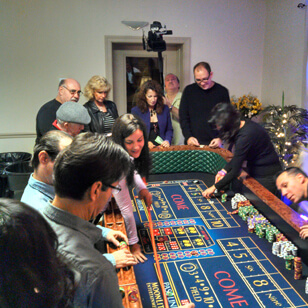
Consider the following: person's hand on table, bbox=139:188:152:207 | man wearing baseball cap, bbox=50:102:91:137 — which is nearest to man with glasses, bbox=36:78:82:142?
man wearing baseball cap, bbox=50:102:91:137

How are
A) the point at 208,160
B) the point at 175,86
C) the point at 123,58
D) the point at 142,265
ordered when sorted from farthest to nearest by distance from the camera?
the point at 123,58 < the point at 175,86 < the point at 208,160 < the point at 142,265

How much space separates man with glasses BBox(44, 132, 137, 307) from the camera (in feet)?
2.89

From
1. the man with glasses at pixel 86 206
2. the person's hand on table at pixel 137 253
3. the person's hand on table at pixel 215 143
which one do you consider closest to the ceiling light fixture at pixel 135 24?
the person's hand on table at pixel 215 143

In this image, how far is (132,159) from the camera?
7.75ft

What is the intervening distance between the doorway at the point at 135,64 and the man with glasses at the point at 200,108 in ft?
6.22

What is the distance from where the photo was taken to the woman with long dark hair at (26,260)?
737 mm

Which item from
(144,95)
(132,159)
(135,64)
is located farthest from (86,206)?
(135,64)

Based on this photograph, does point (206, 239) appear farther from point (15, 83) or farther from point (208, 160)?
point (15, 83)

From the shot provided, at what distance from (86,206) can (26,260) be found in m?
0.29

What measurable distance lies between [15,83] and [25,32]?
0.84 m

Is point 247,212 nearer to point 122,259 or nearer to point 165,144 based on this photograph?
point 122,259

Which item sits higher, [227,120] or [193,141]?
[227,120]

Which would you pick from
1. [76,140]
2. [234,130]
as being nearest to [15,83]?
[234,130]

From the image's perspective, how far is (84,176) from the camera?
3.17 ft
